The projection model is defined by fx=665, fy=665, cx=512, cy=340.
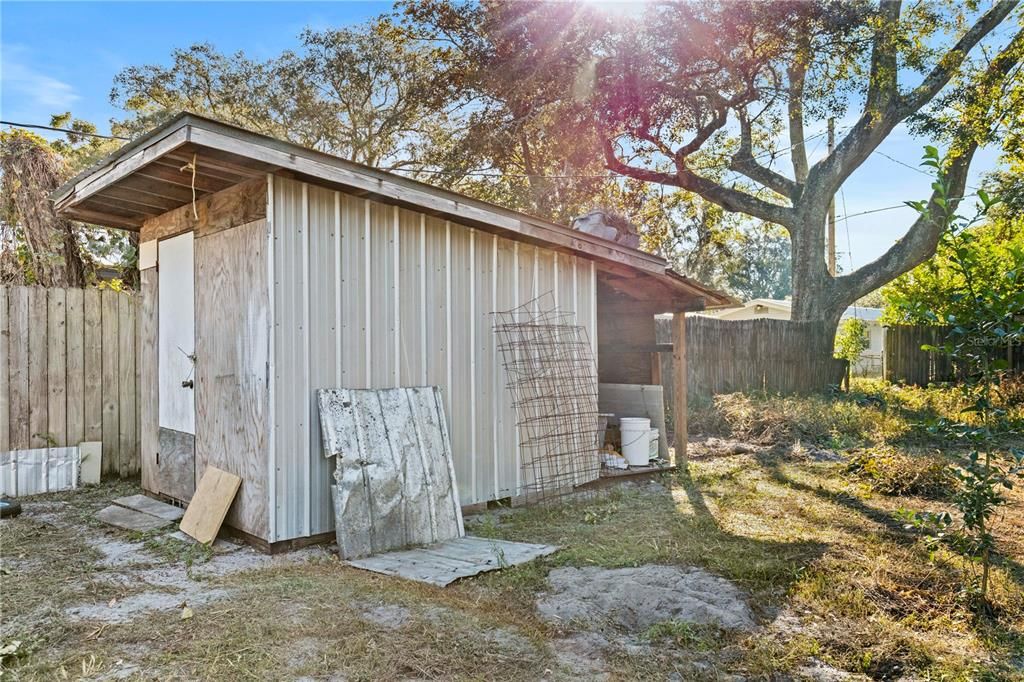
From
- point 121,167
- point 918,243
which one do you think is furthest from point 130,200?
point 918,243

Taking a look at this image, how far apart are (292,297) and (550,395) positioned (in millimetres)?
2545

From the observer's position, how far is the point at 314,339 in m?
4.26

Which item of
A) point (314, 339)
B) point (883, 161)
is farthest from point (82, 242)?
point (883, 161)

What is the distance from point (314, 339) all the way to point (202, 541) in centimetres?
143

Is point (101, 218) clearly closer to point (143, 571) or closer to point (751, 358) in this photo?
point (143, 571)

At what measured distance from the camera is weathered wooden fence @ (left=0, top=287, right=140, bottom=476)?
5422 mm

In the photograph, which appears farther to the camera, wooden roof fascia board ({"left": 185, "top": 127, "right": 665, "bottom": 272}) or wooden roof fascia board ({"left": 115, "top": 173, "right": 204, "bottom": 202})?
wooden roof fascia board ({"left": 115, "top": 173, "right": 204, "bottom": 202})

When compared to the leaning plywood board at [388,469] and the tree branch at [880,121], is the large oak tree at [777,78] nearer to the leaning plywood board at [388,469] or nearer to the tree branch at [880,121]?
the tree branch at [880,121]

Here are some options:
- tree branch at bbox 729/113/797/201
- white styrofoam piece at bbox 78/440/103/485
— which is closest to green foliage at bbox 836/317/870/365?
tree branch at bbox 729/113/797/201

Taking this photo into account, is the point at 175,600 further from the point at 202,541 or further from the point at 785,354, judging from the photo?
the point at 785,354

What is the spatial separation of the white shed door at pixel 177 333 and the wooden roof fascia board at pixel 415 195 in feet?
4.96

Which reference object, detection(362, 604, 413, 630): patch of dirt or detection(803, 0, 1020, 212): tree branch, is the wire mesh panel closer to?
detection(362, 604, 413, 630): patch of dirt

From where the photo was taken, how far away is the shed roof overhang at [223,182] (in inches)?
145

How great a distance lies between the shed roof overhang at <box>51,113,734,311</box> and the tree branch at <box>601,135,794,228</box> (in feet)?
25.8
